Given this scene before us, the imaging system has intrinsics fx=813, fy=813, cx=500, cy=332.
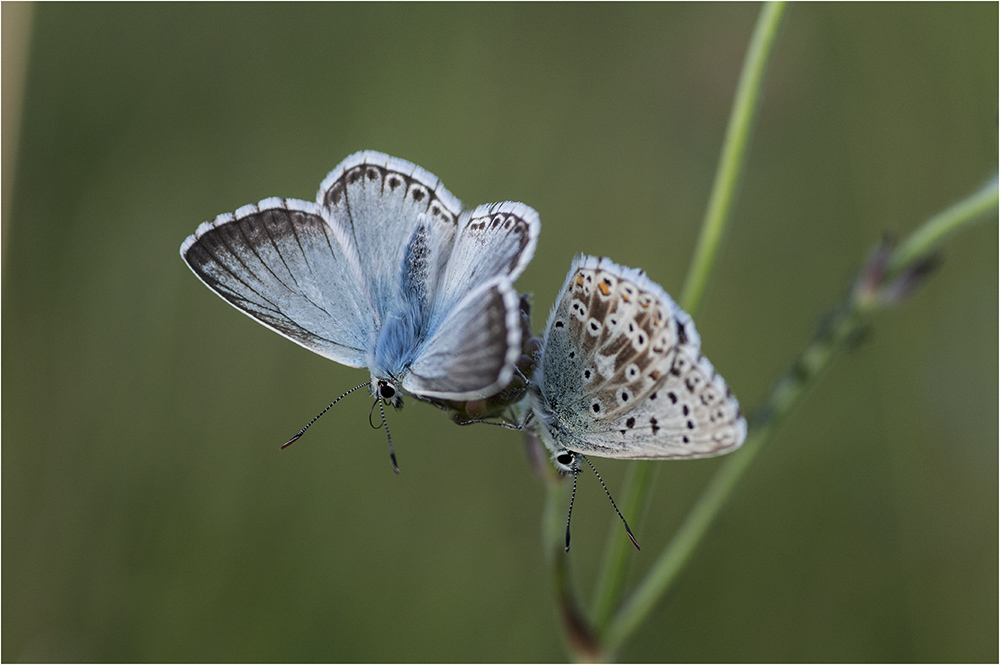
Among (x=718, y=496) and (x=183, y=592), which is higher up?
(x=718, y=496)

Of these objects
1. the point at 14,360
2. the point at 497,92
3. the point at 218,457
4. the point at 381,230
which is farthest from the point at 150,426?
the point at 497,92

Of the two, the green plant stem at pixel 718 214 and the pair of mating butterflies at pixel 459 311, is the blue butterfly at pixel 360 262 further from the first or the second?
the green plant stem at pixel 718 214

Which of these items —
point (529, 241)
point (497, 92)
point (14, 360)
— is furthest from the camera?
point (497, 92)

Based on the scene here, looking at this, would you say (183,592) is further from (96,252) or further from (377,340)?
(377,340)

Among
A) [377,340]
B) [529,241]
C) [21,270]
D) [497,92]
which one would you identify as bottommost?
[21,270]

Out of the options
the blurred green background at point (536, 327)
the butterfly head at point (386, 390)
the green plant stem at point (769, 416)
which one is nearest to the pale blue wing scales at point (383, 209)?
the butterfly head at point (386, 390)

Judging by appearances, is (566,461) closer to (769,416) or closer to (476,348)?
(476,348)
